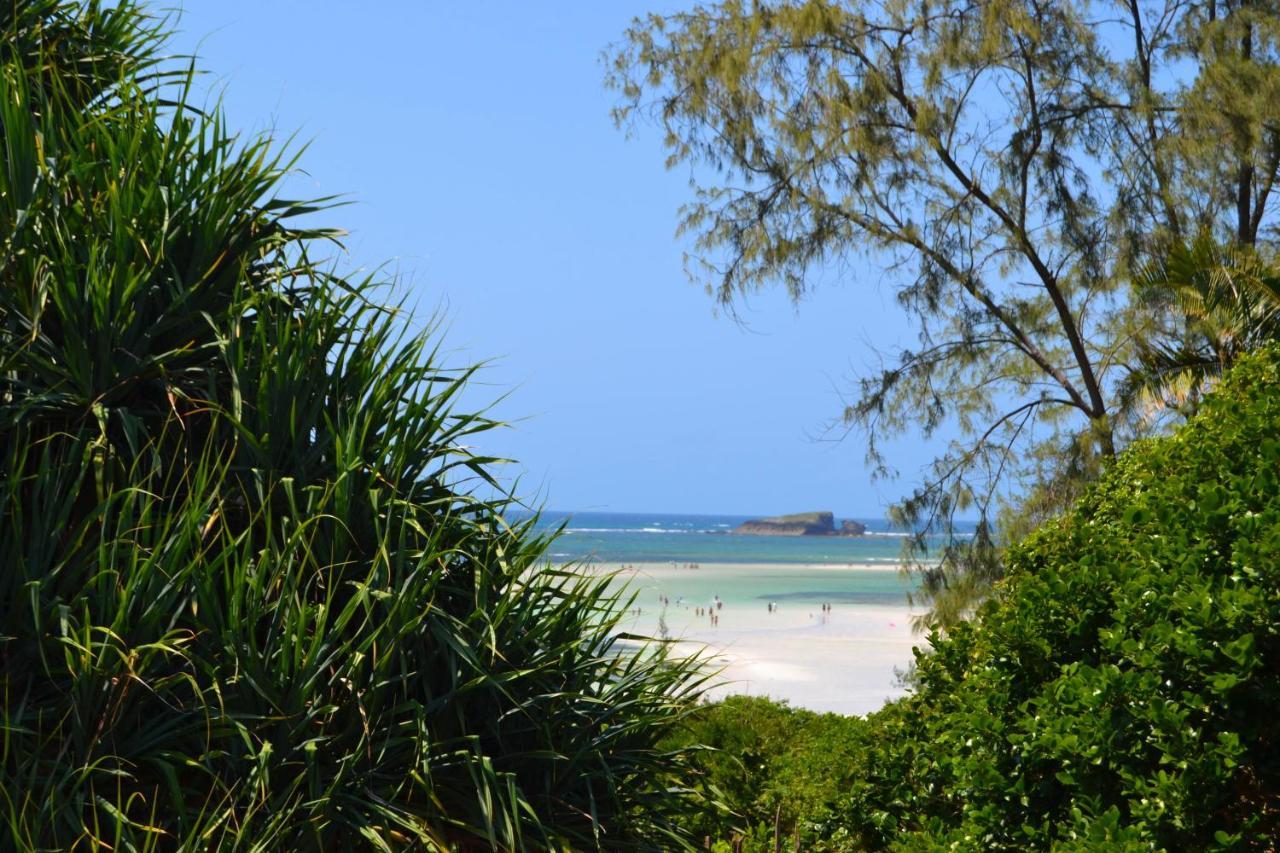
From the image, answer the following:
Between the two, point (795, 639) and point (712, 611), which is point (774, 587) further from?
point (795, 639)

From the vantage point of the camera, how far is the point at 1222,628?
2893 millimetres

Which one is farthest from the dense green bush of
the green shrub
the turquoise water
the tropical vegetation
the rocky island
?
the rocky island

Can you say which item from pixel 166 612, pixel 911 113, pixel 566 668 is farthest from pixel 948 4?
pixel 166 612

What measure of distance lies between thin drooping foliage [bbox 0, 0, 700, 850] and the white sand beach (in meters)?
8.58

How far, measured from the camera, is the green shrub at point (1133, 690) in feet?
9.34

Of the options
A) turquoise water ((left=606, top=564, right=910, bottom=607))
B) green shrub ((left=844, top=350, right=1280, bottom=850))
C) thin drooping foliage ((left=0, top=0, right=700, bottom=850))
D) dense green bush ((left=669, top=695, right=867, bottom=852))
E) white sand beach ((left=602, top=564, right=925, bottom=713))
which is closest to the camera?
green shrub ((left=844, top=350, right=1280, bottom=850))

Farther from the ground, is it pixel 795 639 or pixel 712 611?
pixel 712 611

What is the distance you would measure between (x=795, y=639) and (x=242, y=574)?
3046 centimetres

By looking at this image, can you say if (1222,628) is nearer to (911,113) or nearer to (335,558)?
(335,558)

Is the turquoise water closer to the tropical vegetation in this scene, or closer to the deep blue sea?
the deep blue sea

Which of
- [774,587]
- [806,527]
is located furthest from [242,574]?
[806,527]

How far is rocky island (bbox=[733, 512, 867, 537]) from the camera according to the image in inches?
4732

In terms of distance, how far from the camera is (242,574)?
3812 millimetres

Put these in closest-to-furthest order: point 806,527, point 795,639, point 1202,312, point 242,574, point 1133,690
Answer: point 1133,690
point 242,574
point 1202,312
point 795,639
point 806,527
